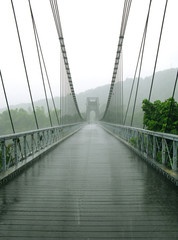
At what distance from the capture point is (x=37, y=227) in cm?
234

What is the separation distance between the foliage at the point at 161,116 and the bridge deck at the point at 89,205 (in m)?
1.75

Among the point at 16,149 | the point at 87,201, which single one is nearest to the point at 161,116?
the point at 16,149

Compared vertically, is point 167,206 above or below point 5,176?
below

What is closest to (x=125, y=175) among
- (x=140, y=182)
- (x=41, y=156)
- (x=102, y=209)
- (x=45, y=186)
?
(x=140, y=182)

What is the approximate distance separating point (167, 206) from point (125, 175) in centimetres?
170

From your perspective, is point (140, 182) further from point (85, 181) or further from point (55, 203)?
point (55, 203)

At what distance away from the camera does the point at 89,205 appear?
9.68 feet

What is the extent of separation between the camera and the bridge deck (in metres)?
2.27

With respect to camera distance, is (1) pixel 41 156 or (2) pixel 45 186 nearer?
(2) pixel 45 186

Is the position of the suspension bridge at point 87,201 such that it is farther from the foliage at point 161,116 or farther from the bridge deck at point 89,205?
the foliage at point 161,116

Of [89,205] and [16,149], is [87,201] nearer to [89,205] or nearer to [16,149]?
[89,205]

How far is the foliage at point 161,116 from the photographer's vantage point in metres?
6.16

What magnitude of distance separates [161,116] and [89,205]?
3.99 meters

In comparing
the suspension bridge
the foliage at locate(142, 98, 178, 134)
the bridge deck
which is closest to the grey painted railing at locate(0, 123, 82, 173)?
the suspension bridge
